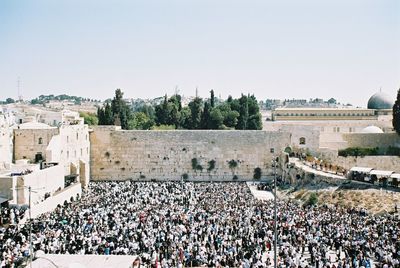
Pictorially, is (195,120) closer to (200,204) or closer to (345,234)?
(200,204)

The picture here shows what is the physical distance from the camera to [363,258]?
15711 mm

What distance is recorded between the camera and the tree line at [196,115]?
4531 cm

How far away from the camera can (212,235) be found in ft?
61.9

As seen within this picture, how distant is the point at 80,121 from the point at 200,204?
45.3ft

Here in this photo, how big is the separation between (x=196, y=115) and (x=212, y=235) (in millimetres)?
28350

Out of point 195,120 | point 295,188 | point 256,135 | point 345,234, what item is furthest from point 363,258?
point 195,120

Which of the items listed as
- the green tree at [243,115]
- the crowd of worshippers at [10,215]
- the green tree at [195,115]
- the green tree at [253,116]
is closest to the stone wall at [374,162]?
Result: the green tree at [243,115]

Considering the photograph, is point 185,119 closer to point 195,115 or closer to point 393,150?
point 195,115

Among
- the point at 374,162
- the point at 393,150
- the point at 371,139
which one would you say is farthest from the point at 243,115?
the point at 374,162

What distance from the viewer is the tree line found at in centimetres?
4531

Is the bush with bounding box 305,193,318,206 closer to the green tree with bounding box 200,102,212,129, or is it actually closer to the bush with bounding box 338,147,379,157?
the bush with bounding box 338,147,379,157

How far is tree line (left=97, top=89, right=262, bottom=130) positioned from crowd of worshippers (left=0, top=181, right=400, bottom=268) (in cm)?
1965

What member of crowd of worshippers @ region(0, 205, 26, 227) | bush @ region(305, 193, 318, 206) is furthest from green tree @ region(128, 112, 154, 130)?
crowd of worshippers @ region(0, 205, 26, 227)

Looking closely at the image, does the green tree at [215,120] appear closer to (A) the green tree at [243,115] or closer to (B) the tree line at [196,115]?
(B) the tree line at [196,115]
